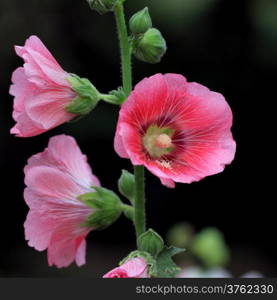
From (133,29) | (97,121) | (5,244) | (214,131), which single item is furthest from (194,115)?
(5,244)

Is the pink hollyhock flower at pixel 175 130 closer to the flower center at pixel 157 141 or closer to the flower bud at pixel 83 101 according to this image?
the flower center at pixel 157 141

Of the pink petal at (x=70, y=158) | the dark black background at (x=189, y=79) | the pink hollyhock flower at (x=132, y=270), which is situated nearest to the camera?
the pink hollyhock flower at (x=132, y=270)

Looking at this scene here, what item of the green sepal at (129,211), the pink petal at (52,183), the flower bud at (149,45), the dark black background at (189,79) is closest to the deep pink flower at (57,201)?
the pink petal at (52,183)

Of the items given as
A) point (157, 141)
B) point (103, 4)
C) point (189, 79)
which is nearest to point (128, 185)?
point (157, 141)

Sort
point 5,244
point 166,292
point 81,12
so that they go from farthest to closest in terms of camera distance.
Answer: point 5,244
point 81,12
point 166,292

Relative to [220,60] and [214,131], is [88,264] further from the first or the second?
[214,131]

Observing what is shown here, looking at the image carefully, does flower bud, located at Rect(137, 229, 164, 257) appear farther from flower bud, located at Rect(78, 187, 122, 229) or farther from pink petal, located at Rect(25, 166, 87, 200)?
pink petal, located at Rect(25, 166, 87, 200)

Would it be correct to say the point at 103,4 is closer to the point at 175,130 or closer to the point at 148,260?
the point at 175,130
